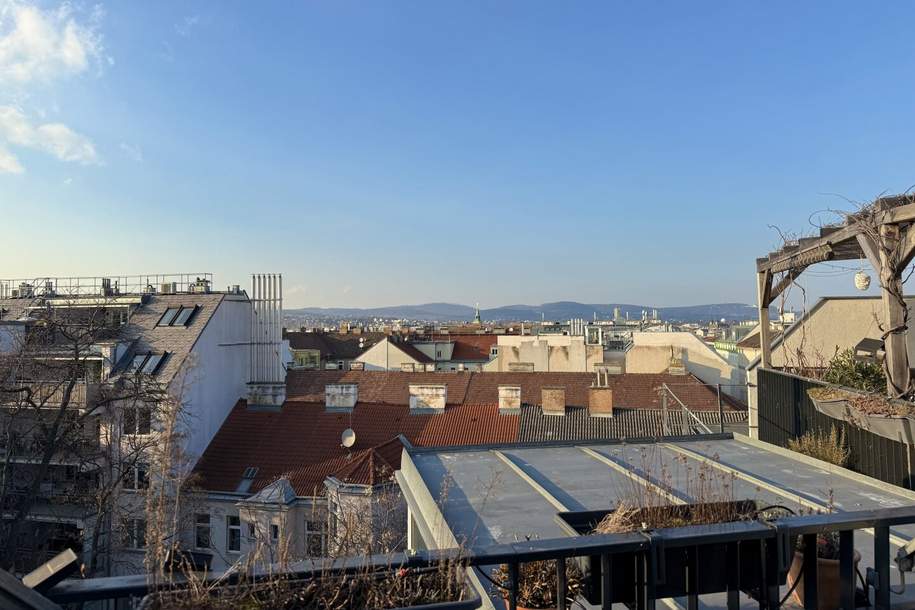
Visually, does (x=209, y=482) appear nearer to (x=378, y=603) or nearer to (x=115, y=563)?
(x=115, y=563)

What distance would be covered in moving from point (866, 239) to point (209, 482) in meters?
20.7

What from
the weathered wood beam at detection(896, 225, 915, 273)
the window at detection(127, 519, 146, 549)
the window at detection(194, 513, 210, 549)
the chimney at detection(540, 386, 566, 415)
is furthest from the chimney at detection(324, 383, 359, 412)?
the weathered wood beam at detection(896, 225, 915, 273)

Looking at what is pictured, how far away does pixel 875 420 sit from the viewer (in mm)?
6102

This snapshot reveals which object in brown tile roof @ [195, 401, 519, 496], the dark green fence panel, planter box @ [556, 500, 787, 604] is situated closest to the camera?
planter box @ [556, 500, 787, 604]

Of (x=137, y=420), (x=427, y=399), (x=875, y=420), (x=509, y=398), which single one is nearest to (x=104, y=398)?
(x=137, y=420)

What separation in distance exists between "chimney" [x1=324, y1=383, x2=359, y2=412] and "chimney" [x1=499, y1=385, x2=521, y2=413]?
6.19 meters

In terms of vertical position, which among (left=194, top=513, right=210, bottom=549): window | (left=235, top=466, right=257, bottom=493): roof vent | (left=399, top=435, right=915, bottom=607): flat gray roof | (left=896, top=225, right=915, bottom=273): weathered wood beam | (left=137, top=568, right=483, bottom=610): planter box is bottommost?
(left=194, top=513, right=210, bottom=549): window

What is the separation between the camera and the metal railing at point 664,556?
8.00ft

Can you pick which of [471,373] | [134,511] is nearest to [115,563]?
[134,511]

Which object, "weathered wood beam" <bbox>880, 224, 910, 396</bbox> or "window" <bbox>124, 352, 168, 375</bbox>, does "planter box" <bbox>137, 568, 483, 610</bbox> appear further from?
"window" <bbox>124, 352, 168, 375</bbox>

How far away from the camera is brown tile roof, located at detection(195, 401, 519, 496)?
20.7 meters

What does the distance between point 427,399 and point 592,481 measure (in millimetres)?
18368

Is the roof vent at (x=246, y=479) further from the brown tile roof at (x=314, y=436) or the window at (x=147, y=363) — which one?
the window at (x=147, y=363)

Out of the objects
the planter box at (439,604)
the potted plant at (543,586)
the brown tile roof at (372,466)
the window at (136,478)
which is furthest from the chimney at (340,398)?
the planter box at (439,604)
